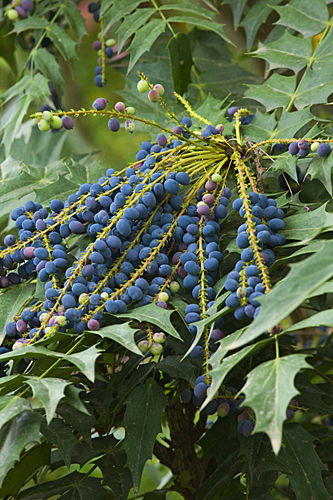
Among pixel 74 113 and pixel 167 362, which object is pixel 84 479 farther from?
pixel 74 113

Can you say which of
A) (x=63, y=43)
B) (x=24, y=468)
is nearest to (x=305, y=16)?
(x=63, y=43)

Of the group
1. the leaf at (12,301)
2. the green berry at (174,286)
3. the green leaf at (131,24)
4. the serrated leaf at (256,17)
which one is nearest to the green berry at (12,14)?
the green leaf at (131,24)

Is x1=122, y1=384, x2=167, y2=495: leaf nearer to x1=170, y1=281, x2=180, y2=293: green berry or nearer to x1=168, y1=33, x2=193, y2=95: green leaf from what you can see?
x1=170, y1=281, x2=180, y2=293: green berry

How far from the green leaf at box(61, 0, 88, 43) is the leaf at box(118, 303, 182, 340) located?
28.3 inches

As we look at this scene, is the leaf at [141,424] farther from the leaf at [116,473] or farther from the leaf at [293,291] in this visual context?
the leaf at [293,291]

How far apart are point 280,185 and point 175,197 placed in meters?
0.20

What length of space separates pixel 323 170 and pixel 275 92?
0.70ft

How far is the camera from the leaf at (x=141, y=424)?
1.71ft

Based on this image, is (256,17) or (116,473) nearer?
(116,473)

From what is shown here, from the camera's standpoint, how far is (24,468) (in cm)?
60

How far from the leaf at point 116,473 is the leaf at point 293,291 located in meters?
0.34

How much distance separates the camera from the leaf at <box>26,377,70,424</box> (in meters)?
0.41

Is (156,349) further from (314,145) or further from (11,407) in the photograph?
(314,145)

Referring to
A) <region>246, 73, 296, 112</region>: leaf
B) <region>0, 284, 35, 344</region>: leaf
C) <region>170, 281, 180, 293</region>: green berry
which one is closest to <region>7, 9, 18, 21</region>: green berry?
<region>246, 73, 296, 112</region>: leaf
